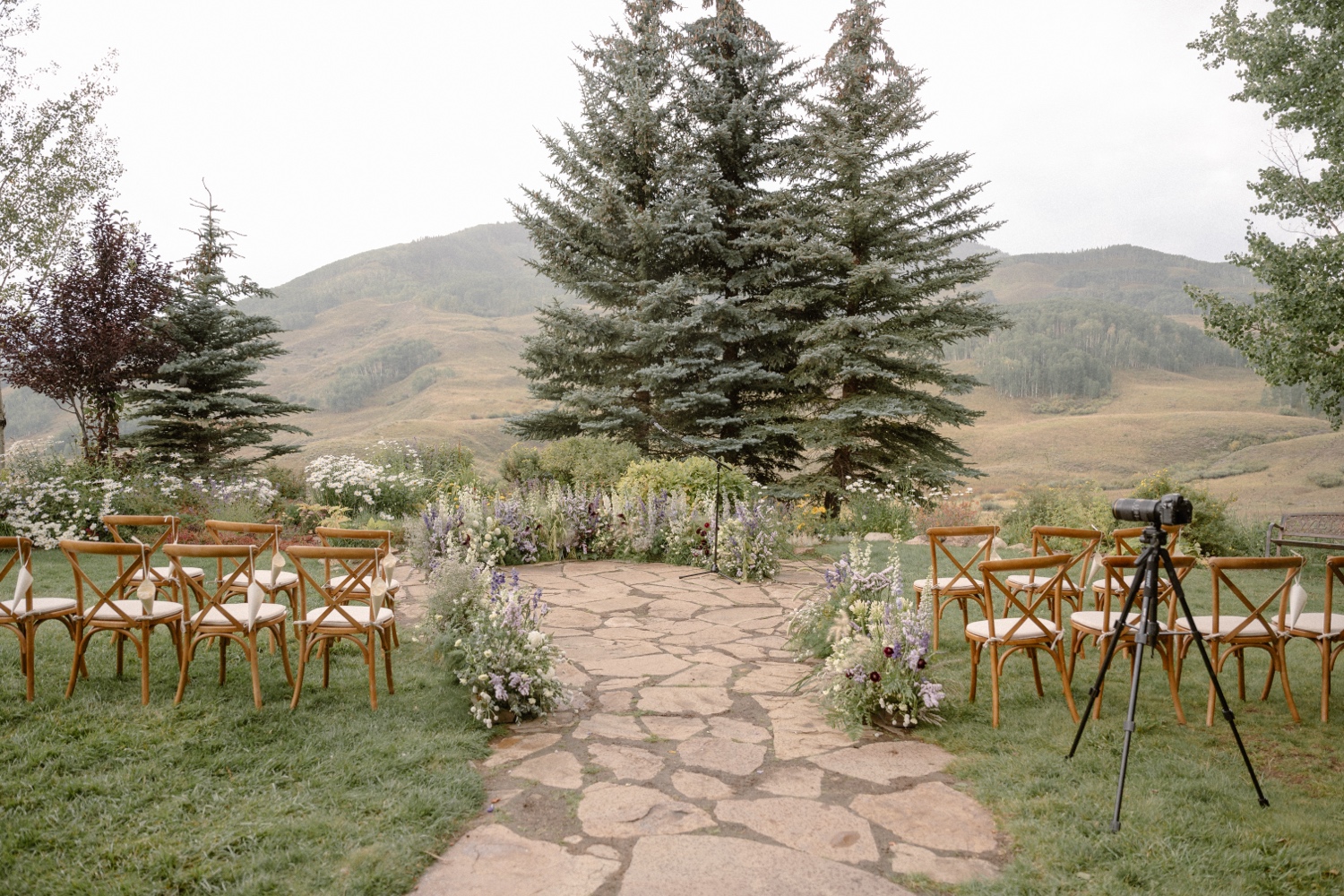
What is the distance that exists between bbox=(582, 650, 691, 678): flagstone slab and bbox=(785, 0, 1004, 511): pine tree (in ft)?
28.3

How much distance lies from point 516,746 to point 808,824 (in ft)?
5.10

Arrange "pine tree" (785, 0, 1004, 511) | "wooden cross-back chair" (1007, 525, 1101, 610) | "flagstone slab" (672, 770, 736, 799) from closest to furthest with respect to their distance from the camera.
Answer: "flagstone slab" (672, 770, 736, 799) → "wooden cross-back chair" (1007, 525, 1101, 610) → "pine tree" (785, 0, 1004, 511)

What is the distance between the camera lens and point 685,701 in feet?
13.9

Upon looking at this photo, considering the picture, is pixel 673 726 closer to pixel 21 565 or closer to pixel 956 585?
pixel 956 585

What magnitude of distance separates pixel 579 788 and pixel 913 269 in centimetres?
1293

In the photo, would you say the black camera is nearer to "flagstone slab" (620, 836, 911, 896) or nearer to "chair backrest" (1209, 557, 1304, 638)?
"chair backrest" (1209, 557, 1304, 638)

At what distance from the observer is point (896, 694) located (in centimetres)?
388

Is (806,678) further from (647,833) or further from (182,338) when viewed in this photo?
(182,338)

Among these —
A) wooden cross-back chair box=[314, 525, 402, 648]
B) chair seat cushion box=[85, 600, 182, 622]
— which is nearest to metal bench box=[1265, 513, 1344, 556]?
wooden cross-back chair box=[314, 525, 402, 648]

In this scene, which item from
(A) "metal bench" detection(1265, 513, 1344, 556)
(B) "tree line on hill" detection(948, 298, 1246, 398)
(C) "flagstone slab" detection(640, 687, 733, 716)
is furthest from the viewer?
(B) "tree line on hill" detection(948, 298, 1246, 398)

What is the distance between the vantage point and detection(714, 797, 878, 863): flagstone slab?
2.65 m

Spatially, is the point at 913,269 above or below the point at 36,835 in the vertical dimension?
above

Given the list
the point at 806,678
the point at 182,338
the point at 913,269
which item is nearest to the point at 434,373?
the point at 182,338

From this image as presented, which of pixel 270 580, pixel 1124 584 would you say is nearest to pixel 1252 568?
pixel 1124 584
